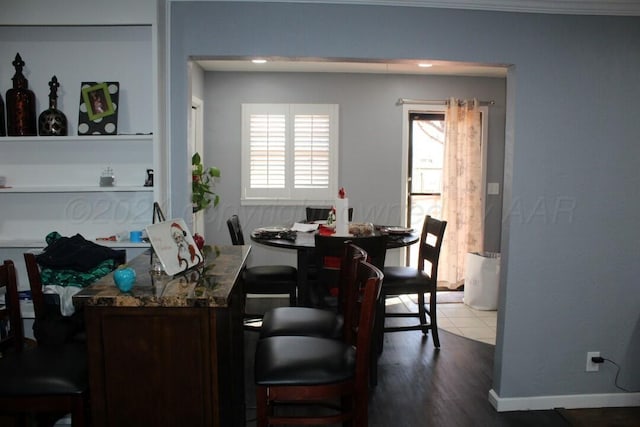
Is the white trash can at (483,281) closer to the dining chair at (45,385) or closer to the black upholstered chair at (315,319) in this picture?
the black upholstered chair at (315,319)

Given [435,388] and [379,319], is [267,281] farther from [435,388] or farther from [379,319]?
[435,388]

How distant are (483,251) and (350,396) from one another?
12.7 feet

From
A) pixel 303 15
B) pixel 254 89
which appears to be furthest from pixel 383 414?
pixel 254 89

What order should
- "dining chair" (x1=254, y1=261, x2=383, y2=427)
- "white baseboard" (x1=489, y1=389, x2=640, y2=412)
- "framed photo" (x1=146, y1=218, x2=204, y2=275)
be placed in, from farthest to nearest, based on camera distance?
"white baseboard" (x1=489, y1=389, x2=640, y2=412), "framed photo" (x1=146, y1=218, x2=204, y2=275), "dining chair" (x1=254, y1=261, x2=383, y2=427)

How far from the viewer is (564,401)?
108 inches

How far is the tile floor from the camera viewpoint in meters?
3.93

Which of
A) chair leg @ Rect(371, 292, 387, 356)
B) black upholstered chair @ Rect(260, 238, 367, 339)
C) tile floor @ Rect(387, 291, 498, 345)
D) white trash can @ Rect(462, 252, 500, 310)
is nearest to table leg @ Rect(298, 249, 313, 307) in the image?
chair leg @ Rect(371, 292, 387, 356)

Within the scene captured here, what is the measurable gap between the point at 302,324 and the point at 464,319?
8.63 ft

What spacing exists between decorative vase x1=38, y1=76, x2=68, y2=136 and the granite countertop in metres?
1.16

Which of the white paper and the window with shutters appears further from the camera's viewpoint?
the window with shutters

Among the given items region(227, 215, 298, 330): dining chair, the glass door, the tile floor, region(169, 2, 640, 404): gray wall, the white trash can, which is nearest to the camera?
region(169, 2, 640, 404): gray wall

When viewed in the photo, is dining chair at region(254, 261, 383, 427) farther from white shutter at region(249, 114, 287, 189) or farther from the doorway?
the doorway

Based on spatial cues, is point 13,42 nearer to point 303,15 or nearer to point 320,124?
point 303,15

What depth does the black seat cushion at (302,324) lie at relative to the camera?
2.06m
